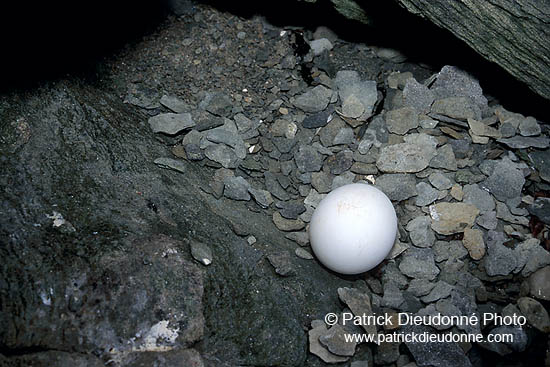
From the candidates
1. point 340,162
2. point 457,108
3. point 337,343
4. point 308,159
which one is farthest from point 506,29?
point 337,343

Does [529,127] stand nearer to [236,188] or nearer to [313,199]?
[313,199]

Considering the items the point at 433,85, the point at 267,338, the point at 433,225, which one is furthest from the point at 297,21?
the point at 267,338

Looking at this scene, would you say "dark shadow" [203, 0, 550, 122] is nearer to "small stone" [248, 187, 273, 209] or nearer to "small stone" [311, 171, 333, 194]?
"small stone" [311, 171, 333, 194]

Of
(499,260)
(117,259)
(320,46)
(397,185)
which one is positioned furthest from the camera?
(320,46)

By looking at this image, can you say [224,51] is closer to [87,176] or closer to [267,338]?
[87,176]

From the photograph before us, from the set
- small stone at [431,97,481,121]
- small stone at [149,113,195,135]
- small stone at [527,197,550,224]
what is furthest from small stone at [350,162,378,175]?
small stone at [149,113,195,135]

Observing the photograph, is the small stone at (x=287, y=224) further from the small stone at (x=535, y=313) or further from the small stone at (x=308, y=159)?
the small stone at (x=535, y=313)

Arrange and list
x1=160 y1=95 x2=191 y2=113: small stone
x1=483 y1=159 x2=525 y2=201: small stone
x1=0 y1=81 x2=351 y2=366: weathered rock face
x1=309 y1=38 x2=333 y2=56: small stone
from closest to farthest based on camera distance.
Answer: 1. x1=0 y1=81 x2=351 y2=366: weathered rock face
2. x1=483 y1=159 x2=525 y2=201: small stone
3. x1=160 y1=95 x2=191 y2=113: small stone
4. x1=309 y1=38 x2=333 y2=56: small stone
